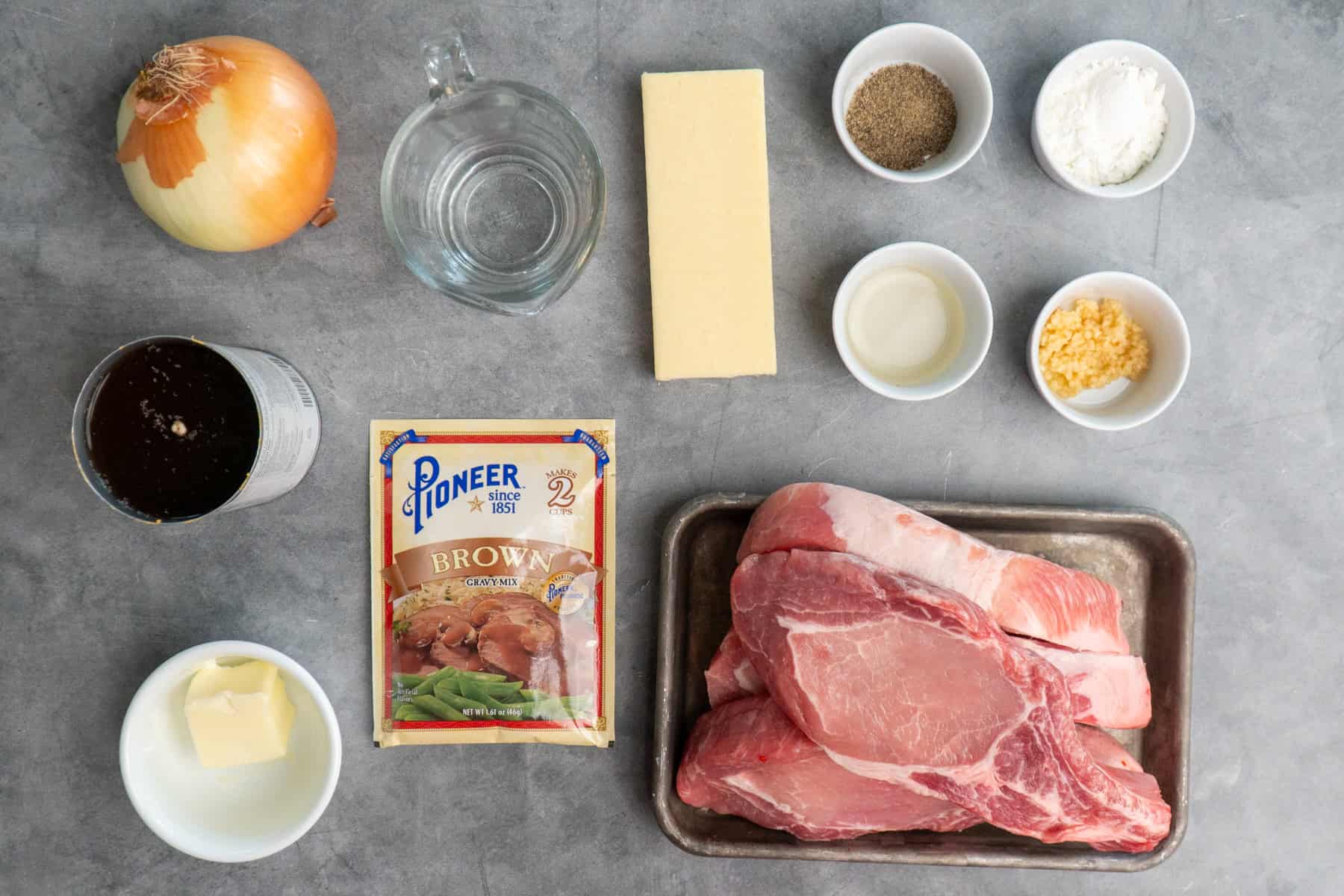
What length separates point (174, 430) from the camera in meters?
1.10

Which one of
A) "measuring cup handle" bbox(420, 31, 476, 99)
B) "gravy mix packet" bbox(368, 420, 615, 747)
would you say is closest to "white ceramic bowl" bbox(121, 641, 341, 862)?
"gravy mix packet" bbox(368, 420, 615, 747)

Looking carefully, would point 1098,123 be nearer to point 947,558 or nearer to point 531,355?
point 947,558

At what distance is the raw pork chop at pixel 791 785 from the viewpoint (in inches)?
46.8

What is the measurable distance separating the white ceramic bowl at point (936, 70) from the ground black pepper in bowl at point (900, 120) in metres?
0.02

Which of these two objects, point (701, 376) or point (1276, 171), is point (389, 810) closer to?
point (701, 376)

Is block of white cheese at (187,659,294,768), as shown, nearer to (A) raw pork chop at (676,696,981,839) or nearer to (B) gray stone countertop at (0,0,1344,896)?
(B) gray stone countertop at (0,0,1344,896)

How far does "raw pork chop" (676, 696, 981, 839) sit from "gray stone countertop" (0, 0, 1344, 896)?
0.51ft

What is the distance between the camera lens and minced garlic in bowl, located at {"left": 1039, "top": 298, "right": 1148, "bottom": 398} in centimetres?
128

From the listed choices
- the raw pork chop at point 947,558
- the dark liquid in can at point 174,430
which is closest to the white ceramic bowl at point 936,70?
the raw pork chop at point 947,558

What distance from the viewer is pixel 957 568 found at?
119cm

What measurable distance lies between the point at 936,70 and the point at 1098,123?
0.87 feet

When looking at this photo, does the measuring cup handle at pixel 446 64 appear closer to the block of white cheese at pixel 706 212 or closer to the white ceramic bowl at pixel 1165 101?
the block of white cheese at pixel 706 212

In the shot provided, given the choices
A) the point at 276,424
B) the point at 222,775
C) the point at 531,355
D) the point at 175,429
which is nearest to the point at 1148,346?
the point at 531,355

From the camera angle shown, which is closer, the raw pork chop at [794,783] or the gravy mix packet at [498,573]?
the raw pork chop at [794,783]
